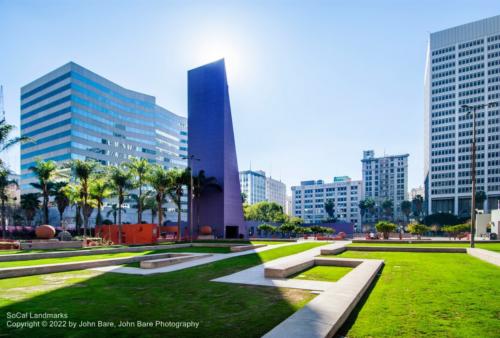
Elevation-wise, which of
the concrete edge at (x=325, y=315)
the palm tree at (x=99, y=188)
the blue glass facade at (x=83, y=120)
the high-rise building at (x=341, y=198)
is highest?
the blue glass facade at (x=83, y=120)

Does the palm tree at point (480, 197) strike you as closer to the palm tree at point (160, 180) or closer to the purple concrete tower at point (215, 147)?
the purple concrete tower at point (215, 147)

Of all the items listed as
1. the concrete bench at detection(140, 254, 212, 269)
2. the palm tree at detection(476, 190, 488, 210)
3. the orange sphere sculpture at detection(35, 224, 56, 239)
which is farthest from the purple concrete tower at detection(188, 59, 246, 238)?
the palm tree at detection(476, 190, 488, 210)

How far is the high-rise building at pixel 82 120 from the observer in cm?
9519

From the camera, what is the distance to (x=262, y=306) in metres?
9.06

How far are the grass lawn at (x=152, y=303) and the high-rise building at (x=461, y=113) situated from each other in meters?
140

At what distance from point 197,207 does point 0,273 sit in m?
42.6

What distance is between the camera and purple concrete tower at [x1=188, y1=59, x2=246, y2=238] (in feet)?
179

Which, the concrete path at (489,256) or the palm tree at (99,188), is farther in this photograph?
the palm tree at (99,188)

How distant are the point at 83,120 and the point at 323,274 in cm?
10078

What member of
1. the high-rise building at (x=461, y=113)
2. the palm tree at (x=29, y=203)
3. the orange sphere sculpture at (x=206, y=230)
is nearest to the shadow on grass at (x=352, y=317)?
the orange sphere sculpture at (x=206, y=230)

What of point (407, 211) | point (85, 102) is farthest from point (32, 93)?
point (407, 211)

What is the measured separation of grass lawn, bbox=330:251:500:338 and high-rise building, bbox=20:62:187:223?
318 ft

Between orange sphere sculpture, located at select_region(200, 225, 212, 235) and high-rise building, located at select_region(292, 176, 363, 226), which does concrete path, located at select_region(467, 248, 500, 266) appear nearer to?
orange sphere sculpture, located at select_region(200, 225, 212, 235)

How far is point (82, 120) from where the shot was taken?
97.2 m
